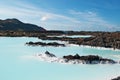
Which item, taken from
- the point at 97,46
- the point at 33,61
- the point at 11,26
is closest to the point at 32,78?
the point at 33,61

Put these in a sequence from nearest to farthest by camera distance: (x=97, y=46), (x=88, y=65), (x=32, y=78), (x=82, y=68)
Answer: (x=32, y=78), (x=82, y=68), (x=88, y=65), (x=97, y=46)

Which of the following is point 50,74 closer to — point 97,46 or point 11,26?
point 97,46

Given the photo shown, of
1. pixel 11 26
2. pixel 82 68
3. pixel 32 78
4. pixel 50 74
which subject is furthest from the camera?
pixel 11 26

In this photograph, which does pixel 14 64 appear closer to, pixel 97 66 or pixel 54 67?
pixel 54 67

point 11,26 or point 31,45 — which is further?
point 11,26

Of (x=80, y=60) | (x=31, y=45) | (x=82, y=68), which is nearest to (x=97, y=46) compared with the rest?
(x=31, y=45)

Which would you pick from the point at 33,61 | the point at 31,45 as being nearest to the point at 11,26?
the point at 31,45

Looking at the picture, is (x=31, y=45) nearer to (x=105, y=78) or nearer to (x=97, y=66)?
(x=97, y=66)

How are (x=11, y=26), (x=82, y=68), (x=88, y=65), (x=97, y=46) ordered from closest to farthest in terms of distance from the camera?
1. (x=82, y=68)
2. (x=88, y=65)
3. (x=97, y=46)
4. (x=11, y=26)

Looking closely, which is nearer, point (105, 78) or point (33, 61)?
point (105, 78)

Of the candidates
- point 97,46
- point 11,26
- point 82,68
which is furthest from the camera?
point 11,26
